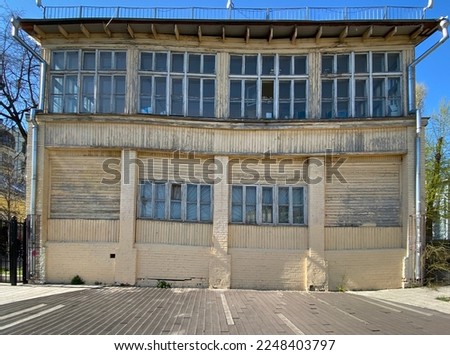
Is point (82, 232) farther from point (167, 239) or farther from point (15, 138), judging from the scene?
point (15, 138)

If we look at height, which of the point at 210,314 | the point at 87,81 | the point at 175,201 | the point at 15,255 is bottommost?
the point at 210,314

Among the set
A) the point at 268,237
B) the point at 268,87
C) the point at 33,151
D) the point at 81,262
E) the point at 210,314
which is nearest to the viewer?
the point at 210,314

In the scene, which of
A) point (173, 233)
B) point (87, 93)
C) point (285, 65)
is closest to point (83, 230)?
point (173, 233)

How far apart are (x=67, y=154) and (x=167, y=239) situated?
15.5 ft

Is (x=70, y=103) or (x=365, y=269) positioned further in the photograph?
(x=70, y=103)

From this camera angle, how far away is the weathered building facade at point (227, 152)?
12.2m

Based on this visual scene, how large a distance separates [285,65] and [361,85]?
2865 millimetres

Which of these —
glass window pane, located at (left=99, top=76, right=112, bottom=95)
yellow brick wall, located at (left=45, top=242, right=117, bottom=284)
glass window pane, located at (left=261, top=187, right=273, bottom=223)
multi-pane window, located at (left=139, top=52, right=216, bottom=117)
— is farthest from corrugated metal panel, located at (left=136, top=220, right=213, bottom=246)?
glass window pane, located at (left=99, top=76, right=112, bottom=95)

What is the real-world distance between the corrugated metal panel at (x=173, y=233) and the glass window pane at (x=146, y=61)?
5.59 meters

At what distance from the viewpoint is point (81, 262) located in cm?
1221

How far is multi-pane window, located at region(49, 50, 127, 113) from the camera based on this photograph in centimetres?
1283

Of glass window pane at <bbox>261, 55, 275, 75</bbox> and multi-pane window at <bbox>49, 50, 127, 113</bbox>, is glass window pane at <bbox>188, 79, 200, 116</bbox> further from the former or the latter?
glass window pane at <bbox>261, 55, 275, 75</bbox>

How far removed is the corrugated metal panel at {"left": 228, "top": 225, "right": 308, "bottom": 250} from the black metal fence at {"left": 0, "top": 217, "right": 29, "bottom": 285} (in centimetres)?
701

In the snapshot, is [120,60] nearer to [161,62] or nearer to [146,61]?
[146,61]
